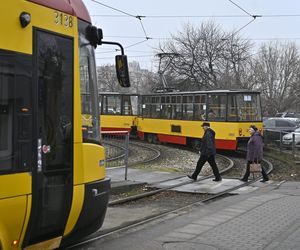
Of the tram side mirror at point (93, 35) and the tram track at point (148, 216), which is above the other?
the tram side mirror at point (93, 35)

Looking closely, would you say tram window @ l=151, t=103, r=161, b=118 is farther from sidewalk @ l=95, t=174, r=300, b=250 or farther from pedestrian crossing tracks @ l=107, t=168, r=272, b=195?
sidewalk @ l=95, t=174, r=300, b=250

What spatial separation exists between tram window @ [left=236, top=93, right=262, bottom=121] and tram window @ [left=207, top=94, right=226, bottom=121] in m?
0.68

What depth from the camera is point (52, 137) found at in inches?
207

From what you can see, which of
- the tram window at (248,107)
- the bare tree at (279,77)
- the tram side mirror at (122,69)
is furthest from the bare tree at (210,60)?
the tram side mirror at (122,69)

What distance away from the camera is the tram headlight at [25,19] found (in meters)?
4.79

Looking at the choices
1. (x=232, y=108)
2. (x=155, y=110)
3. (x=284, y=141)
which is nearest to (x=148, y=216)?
(x=232, y=108)

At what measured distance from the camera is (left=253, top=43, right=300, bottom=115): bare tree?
59.7 metres

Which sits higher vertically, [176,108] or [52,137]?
[176,108]

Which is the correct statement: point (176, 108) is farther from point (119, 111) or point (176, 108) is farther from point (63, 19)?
point (63, 19)

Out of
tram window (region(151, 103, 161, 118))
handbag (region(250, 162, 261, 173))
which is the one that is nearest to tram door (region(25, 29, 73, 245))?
handbag (region(250, 162, 261, 173))

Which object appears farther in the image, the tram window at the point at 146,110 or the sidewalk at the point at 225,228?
the tram window at the point at 146,110

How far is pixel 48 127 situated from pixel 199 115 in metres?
19.3

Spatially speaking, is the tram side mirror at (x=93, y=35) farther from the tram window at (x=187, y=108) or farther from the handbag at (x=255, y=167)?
the tram window at (x=187, y=108)

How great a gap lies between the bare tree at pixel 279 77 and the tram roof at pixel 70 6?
5455 centimetres
